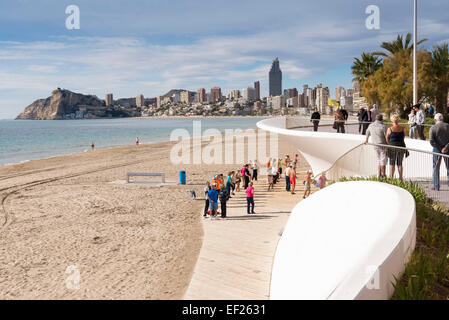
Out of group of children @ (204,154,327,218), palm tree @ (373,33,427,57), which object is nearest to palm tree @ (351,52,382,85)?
palm tree @ (373,33,427,57)

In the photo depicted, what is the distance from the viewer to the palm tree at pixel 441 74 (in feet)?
99.9

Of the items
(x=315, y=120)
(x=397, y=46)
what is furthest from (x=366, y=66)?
(x=315, y=120)

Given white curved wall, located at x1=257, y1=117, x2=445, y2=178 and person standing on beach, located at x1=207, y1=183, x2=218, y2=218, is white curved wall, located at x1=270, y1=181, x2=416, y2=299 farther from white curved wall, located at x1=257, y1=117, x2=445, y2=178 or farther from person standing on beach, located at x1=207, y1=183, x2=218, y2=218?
person standing on beach, located at x1=207, y1=183, x2=218, y2=218

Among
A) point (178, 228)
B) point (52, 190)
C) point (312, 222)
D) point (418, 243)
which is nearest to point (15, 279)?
point (178, 228)

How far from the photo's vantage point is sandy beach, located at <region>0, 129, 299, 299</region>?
8.59 meters

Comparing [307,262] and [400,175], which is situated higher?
[400,175]

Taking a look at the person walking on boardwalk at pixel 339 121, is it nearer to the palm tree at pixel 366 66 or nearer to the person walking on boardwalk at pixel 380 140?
the person walking on boardwalk at pixel 380 140

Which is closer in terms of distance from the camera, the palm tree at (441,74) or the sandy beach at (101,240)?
the sandy beach at (101,240)

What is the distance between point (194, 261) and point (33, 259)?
491cm

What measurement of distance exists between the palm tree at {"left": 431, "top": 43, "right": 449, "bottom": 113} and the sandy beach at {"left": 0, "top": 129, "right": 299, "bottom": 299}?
2213 cm

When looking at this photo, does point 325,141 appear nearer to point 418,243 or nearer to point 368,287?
point 418,243

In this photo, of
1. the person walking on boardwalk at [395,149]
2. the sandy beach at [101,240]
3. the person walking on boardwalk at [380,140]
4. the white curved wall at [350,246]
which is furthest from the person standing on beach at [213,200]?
the person walking on boardwalk at [395,149]

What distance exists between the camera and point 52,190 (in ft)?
74.1

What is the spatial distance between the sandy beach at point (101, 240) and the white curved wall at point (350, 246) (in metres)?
2.99
